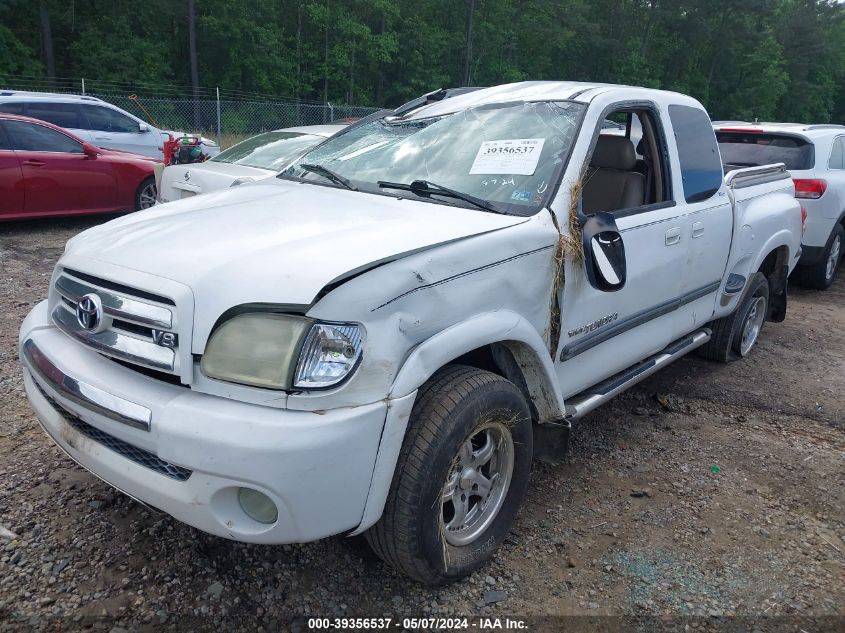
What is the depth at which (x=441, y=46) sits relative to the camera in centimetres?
3881

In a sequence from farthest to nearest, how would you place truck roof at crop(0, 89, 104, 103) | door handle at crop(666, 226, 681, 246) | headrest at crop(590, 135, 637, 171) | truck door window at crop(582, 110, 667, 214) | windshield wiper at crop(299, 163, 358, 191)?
truck roof at crop(0, 89, 104, 103) < headrest at crop(590, 135, 637, 171) < truck door window at crop(582, 110, 667, 214) < door handle at crop(666, 226, 681, 246) < windshield wiper at crop(299, 163, 358, 191)

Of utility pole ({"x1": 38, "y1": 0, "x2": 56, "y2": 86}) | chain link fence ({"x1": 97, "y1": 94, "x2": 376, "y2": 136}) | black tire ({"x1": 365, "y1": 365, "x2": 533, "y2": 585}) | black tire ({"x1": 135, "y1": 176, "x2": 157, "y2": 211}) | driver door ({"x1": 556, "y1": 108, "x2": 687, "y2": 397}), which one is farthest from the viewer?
utility pole ({"x1": 38, "y1": 0, "x2": 56, "y2": 86})

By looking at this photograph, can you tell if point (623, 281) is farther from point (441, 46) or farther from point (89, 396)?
point (441, 46)

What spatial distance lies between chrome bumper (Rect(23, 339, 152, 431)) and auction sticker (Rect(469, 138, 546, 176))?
1756 millimetres

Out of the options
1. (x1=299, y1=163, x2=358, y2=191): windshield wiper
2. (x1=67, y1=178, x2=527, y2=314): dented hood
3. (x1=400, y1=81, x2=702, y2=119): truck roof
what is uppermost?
(x1=400, y1=81, x2=702, y2=119): truck roof

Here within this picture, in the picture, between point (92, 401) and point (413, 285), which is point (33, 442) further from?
point (413, 285)

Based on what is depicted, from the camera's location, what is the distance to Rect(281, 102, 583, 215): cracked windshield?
9.76 ft

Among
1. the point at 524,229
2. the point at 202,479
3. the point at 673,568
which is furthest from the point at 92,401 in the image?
the point at 673,568

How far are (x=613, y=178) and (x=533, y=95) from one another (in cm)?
83

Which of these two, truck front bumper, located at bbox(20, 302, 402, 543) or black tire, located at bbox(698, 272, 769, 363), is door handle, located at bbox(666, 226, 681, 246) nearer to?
black tire, located at bbox(698, 272, 769, 363)

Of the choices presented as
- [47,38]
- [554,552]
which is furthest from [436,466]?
[47,38]

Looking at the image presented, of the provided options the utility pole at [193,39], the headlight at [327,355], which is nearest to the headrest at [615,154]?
the headlight at [327,355]

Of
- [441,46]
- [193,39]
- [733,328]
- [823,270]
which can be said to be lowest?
[823,270]

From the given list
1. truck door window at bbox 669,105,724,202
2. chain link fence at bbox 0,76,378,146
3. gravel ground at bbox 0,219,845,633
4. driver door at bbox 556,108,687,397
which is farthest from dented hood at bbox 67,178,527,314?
chain link fence at bbox 0,76,378,146
